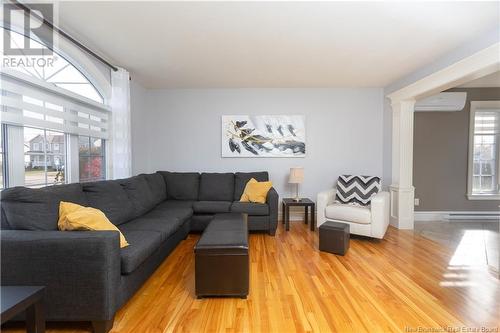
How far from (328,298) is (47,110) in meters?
3.05

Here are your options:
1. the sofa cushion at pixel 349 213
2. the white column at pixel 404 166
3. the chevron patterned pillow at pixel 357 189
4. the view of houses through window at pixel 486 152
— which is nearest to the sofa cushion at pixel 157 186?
the sofa cushion at pixel 349 213

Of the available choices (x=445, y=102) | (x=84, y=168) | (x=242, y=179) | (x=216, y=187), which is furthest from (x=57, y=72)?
(x=445, y=102)

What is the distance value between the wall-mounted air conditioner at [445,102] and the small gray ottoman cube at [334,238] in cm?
294

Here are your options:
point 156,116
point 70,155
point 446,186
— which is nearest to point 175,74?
point 156,116

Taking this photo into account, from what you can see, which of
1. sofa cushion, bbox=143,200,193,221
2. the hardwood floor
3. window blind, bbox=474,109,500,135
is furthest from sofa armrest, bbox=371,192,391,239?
window blind, bbox=474,109,500,135

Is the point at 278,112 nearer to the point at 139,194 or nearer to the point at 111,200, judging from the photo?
the point at 139,194

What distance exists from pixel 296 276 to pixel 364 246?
4.44ft

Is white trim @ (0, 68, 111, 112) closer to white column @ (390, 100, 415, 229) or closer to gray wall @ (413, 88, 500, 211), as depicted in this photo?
white column @ (390, 100, 415, 229)

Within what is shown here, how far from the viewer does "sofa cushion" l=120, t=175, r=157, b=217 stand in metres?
2.88

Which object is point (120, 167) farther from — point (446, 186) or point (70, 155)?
point (446, 186)

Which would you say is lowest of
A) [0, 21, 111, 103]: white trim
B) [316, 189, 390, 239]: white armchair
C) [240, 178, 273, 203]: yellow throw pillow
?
[316, 189, 390, 239]: white armchair

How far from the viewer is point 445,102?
13.8 ft

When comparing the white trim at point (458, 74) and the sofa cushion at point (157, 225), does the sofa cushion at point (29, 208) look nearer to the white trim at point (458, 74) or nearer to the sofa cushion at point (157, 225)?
the sofa cushion at point (157, 225)

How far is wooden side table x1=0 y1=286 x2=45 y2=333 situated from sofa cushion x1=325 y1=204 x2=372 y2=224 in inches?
127
